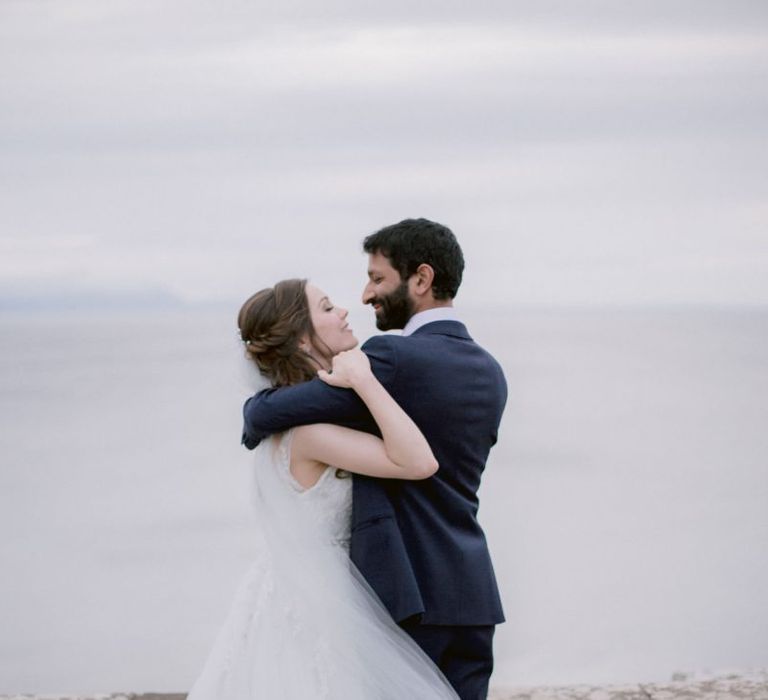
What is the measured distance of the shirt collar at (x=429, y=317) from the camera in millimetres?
2596

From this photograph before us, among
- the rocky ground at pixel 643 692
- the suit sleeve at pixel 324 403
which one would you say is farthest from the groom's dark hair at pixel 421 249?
the rocky ground at pixel 643 692

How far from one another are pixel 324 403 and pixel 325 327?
0.21m

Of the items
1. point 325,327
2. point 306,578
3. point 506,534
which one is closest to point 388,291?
point 325,327

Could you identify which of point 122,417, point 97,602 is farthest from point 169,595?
point 122,417

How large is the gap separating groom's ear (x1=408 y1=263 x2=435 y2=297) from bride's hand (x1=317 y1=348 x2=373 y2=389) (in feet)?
0.79

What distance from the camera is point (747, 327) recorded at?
5503cm

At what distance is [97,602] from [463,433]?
8464mm

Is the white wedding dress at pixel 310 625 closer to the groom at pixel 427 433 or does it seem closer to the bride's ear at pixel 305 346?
the groom at pixel 427 433

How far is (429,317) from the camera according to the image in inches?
102

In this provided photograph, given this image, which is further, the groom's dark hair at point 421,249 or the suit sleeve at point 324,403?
the groom's dark hair at point 421,249

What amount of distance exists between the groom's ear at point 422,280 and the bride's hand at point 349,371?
241mm

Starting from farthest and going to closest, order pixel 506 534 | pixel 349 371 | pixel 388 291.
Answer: pixel 506 534 → pixel 388 291 → pixel 349 371

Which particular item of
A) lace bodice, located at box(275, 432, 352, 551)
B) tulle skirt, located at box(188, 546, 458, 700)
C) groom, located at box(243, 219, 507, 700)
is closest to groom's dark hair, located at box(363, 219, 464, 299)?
groom, located at box(243, 219, 507, 700)

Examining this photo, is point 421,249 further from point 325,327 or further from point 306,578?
point 306,578
